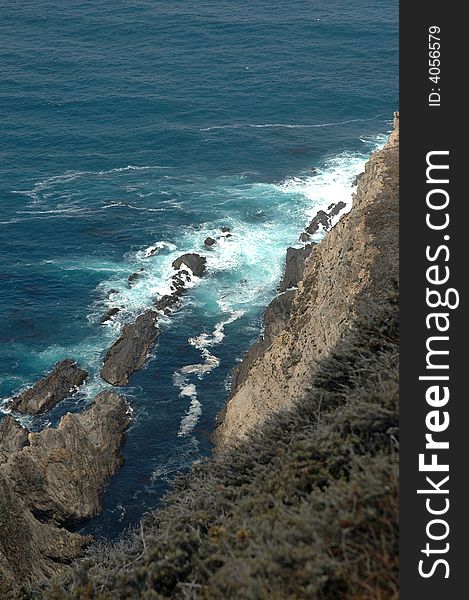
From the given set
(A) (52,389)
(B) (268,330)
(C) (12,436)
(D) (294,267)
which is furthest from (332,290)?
(D) (294,267)

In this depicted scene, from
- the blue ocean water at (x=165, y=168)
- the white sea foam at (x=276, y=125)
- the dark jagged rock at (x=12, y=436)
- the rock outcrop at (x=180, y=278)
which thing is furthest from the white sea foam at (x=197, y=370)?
the white sea foam at (x=276, y=125)

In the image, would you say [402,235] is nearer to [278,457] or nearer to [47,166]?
[278,457]

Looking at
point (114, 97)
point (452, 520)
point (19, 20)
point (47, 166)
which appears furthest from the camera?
point (19, 20)

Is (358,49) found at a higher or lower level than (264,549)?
higher

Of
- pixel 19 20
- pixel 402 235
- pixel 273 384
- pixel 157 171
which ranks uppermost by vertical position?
pixel 19 20

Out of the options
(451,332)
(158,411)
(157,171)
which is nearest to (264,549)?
(451,332)

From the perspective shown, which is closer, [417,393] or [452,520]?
[452,520]

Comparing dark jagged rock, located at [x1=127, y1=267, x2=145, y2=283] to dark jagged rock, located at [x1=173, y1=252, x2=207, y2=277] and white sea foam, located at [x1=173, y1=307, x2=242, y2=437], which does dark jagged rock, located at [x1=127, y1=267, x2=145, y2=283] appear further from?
white sea foam, located at [x1=173, y1=307, x2=242, y2=437]
